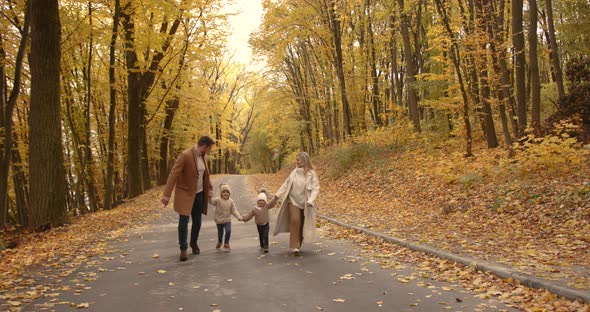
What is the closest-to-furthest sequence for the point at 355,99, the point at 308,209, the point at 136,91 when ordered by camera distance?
1. the point at 308,209
2. the point at 136,91
3. the point at 355,99

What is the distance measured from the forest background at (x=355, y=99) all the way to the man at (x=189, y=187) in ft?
16.2

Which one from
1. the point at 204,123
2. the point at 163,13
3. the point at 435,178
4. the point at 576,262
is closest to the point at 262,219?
the point at 576,262

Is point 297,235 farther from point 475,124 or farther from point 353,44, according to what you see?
point 353,44

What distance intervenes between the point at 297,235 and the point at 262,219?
769mm

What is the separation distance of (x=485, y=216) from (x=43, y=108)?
37.8 feet

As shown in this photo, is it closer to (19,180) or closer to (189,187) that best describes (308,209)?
(189,187)

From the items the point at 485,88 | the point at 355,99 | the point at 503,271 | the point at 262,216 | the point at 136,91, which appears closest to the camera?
the point at 503,271

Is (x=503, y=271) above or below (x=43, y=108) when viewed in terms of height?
below

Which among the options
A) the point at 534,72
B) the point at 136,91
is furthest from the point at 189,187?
the point at 136,91

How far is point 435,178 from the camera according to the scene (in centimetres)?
1612

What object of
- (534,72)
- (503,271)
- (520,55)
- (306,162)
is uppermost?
(520,55)

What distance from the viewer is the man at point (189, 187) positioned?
25.8 ft

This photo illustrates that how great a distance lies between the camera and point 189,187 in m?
7.98

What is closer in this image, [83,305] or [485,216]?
[83,305]
